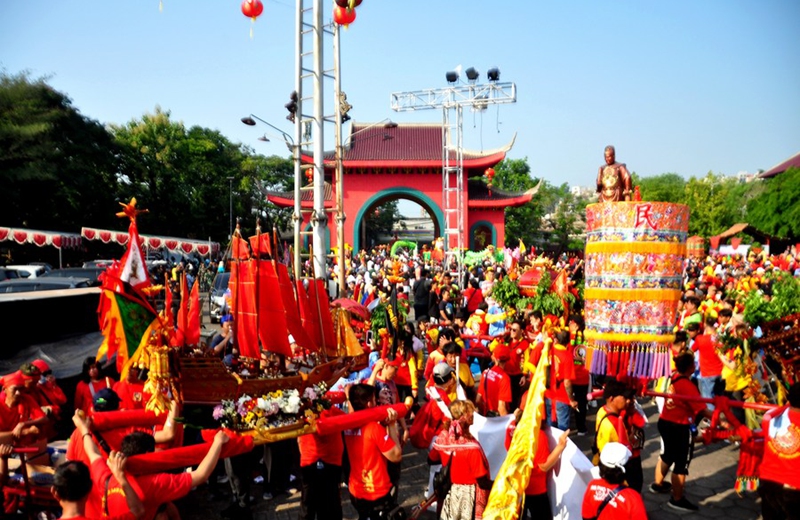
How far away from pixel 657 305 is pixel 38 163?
83.4 feet

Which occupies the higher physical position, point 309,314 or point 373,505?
point 309,314

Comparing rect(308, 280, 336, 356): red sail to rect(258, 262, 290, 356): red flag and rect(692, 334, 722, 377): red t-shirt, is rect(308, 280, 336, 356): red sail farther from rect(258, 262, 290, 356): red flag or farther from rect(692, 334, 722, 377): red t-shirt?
rect(692, 334, 722, 377): red t-shirt

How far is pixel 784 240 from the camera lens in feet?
115

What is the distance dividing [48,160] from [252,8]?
1771cm

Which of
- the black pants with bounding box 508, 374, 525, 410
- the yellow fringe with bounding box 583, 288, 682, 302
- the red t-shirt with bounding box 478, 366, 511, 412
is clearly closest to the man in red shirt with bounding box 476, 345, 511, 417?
the red t-shirt with bounding box 478, 366, 511, 412

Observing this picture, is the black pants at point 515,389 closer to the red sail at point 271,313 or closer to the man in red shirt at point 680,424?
the man in red shirt at point 680,424

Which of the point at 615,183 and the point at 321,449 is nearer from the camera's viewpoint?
the point at 321,449

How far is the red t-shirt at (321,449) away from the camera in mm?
4867

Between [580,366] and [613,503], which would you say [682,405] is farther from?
[613,503]

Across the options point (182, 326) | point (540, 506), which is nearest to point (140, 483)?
point (540, 506)

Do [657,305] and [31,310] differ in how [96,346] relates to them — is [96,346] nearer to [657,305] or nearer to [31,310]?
[31,310]

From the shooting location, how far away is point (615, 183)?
6090 millimetres

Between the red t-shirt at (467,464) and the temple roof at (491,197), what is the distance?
3165cm

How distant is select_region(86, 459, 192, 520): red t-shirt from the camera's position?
3480mm
